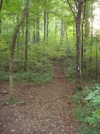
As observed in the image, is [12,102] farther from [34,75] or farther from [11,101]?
[34,75]

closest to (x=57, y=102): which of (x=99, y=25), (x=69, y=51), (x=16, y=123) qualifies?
(x=16, y=123)

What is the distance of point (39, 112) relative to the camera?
23.7 ft

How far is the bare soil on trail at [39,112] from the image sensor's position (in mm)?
5800

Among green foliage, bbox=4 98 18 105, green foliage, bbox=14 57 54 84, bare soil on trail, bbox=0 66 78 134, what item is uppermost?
green foliage, bbox=14 57 54 84

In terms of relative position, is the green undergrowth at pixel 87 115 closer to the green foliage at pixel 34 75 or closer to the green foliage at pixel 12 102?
the green foliage at pixel 12 102

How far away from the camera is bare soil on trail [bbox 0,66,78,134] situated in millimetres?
→ 5800

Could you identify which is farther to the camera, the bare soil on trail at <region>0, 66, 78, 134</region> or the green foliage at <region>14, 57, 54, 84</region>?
the green foliage at <region>14, 57, 54, 84</region>

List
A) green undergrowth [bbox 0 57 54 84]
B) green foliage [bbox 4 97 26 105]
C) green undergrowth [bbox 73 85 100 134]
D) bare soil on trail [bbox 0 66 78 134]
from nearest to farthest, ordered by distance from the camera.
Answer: green undergrowth [bbox 73 85 100 134]
bare soil on trail [bbox 0 66 78 134]
green foliage [bbox 4 97 26 105]
green undergrowth [bbox 0 57 54 84]

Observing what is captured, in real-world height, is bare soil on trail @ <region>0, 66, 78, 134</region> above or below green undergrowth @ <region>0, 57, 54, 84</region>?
below

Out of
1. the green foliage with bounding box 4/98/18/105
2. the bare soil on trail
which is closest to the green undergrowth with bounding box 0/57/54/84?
Result: the bare soil on trail

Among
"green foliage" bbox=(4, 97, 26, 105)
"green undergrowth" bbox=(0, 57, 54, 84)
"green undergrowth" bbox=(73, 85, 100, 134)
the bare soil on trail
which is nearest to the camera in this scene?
"green undergrowth" bbox=(73, 85, 100, 134)

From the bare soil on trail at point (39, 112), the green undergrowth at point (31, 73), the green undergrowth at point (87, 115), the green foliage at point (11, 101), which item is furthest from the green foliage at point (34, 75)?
the green undergrowth at point (87, 115)

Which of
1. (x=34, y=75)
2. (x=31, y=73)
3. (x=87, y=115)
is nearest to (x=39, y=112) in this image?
(x=87, y=115)

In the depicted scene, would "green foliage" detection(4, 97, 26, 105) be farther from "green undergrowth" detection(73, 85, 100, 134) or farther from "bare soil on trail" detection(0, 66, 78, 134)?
"green undergrowth" detection(73, 85, 100, 134)
